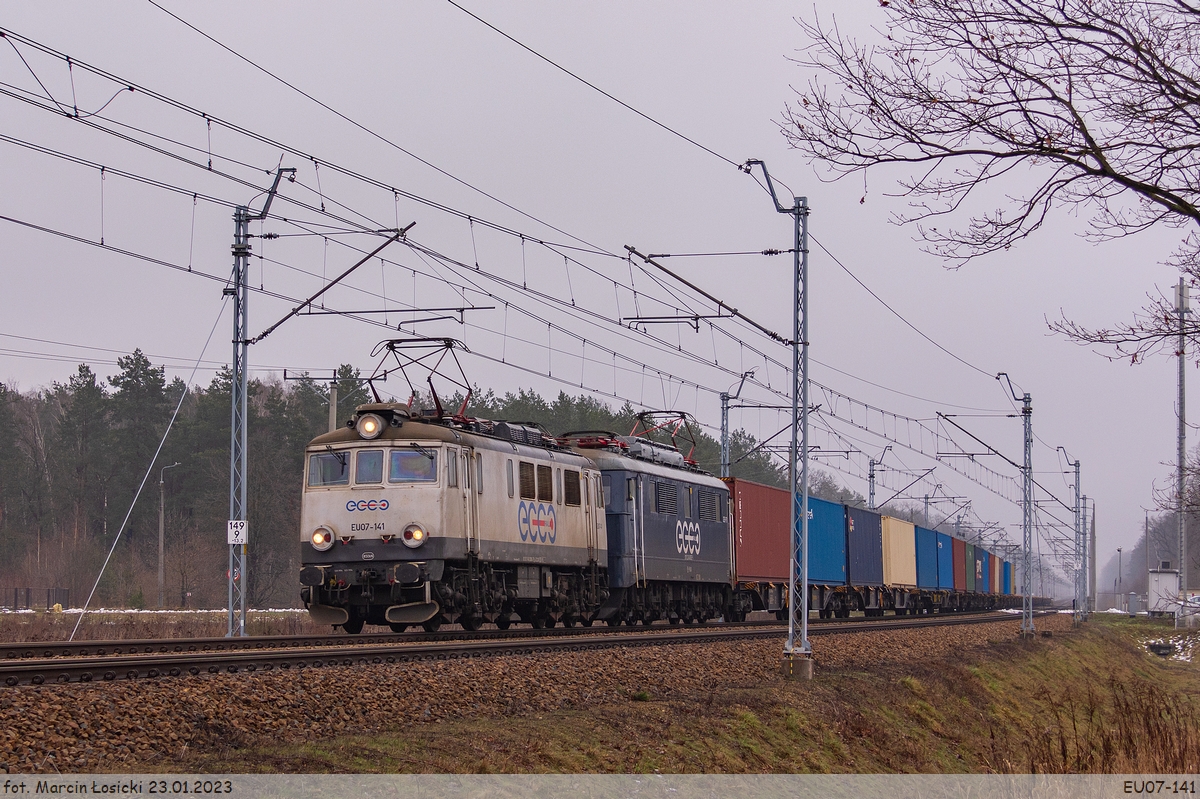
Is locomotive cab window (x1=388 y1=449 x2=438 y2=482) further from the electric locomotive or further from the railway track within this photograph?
the railway track

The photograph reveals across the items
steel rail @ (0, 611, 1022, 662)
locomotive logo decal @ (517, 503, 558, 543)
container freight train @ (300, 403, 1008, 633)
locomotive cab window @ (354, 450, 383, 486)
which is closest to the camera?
steel rail @ (0, 611, 1022, 662)

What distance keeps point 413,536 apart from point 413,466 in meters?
1.23

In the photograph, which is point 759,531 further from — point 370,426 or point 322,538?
point 322,538

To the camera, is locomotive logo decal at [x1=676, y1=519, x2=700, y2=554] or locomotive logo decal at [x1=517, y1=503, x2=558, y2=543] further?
locomotive logo decal at [x1=676, y1=519, x2=700, y2=554]

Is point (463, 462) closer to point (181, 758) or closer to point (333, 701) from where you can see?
point (333, 701)

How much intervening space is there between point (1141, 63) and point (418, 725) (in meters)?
8.36

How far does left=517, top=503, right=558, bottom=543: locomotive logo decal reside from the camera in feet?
76.8

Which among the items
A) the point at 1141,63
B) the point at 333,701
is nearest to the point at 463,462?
the point at 333,701

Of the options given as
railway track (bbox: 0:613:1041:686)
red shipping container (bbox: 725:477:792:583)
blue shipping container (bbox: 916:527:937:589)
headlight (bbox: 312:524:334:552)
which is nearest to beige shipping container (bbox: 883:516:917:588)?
blue shipping container (bbox: 916:527:937:589)

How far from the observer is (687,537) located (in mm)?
Answer: 29828

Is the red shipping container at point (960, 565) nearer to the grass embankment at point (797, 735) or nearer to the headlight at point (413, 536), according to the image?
the grass embankment at point (797, 735)

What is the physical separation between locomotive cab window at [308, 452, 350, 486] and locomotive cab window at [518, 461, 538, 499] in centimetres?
343

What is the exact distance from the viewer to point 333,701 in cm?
1193

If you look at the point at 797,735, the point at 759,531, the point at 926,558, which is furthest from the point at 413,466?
the point at 926,558
